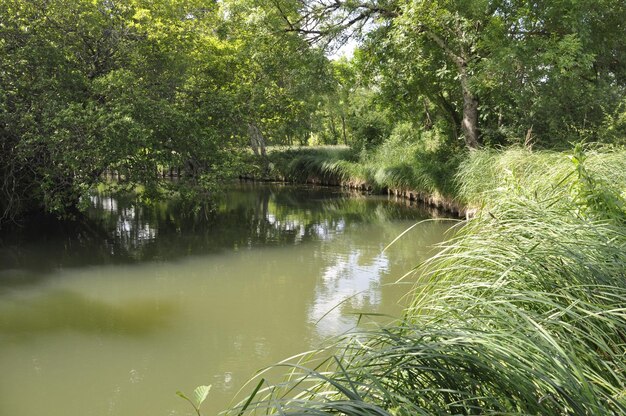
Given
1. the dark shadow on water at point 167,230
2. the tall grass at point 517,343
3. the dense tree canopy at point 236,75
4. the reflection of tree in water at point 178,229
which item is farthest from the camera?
the dense tree canopy at point 236,75

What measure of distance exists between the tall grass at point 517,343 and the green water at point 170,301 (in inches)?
44.5

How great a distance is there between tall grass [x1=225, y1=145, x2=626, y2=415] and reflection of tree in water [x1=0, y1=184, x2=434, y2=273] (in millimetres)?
5524

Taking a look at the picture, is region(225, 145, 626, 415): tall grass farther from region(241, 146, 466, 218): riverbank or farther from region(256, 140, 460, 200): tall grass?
region(256, 140, 460, 200): tall grass

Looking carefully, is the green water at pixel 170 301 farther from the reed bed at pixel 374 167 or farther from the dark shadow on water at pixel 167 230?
the reed bed at pixel 374 167

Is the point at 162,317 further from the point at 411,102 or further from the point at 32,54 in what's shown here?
the point at 411,102

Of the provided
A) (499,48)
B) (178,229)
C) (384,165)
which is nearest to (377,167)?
(384,165)

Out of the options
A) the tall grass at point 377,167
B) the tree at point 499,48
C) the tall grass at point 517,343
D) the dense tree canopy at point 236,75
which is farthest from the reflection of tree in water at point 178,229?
the tall grass at point 517,343

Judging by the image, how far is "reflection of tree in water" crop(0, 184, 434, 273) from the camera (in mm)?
7117

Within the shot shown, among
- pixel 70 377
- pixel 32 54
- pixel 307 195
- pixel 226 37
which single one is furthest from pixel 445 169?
pixel 70 377

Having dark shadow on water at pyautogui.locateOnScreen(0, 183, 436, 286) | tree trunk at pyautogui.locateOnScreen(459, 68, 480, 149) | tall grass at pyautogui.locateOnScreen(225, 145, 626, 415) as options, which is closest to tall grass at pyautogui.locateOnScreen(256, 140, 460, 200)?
tree trunk at pyautogui.locateOnScreen(459, 68, 480, 149)

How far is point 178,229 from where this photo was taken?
9.29 meters

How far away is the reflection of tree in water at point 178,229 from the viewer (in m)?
7.12

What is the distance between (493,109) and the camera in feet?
38.8

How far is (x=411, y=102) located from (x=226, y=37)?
5.21 m
